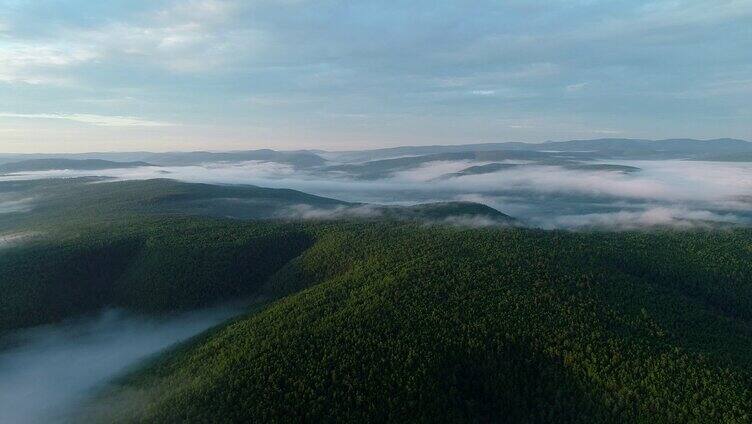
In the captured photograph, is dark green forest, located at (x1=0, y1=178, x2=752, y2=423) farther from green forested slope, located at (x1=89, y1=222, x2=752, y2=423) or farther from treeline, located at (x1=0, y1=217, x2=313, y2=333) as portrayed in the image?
treeline, located at (x1=0, y1=217, x2=313, y2=333)

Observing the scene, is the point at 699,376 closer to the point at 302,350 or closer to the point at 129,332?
the point at 302,350

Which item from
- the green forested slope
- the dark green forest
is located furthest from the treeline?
the green forested slope

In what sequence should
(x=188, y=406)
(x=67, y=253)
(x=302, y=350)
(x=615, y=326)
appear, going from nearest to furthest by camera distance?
(x=188, y=406), (x=302, y=350), (x=615, y=326), (x=67, y=253)

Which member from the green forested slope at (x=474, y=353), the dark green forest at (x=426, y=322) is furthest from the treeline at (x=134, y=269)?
the green forested slope at (x=474, y=353)

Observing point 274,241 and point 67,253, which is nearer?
Result: point 67,253

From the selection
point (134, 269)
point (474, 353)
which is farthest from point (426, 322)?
point (134, 269)

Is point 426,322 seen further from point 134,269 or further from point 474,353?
point 134,269

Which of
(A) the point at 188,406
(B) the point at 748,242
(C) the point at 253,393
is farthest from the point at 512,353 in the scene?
(B) the point at 748,242
